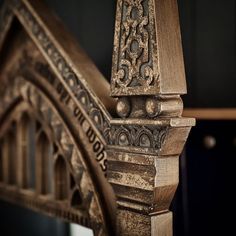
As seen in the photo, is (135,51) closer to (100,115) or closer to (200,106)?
(100,115)

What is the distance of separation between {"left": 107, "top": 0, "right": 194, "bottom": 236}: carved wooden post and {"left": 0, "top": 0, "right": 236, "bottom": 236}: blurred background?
1.49 ft

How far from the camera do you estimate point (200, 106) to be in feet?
5.18

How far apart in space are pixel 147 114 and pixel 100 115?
0.16 m

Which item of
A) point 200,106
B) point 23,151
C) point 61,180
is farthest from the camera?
point 200,106

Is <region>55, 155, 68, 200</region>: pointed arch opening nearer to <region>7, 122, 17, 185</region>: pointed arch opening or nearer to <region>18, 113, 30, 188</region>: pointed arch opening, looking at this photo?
<region>18, 113, 30, 188</region>: pointed arch opening

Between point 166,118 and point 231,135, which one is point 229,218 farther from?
point 166,118

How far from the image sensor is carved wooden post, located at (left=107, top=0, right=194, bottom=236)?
78 centimetres

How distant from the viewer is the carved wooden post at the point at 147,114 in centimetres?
78

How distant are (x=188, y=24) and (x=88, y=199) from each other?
839 mm

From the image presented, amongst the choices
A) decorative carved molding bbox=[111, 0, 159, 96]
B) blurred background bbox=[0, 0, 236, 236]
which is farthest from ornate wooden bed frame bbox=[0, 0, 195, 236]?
blurred background bbox=[0, 0, 236, 236]

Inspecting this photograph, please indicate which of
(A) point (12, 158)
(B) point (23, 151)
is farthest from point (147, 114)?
(A) point (12, 158)

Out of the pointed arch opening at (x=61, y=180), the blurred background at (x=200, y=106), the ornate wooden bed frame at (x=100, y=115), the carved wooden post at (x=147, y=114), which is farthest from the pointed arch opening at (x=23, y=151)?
the carved wooden post at (x=147, y=114)

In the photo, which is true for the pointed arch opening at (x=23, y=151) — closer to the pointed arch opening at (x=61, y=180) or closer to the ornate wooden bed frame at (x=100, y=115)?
the ornate wooden bed frame at (x=100, y=115)

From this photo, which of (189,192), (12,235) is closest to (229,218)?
(189,192)
